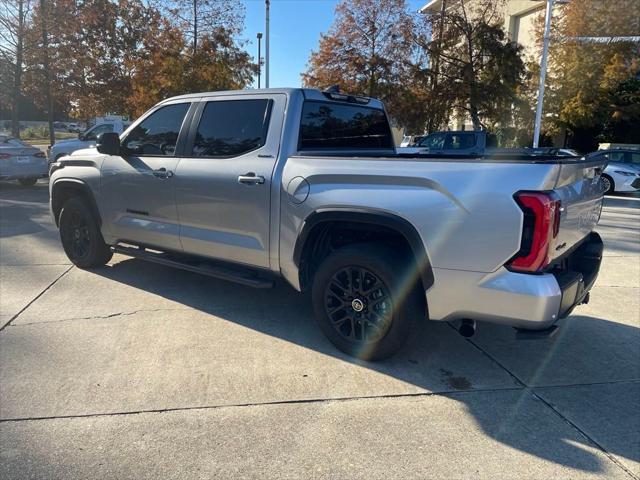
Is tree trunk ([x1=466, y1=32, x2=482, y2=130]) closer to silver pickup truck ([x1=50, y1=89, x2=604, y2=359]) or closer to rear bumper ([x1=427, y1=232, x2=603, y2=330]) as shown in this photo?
silver pickup truck ([x1=50, y1=89, x2=604, y2=359])

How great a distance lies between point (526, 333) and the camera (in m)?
3.17

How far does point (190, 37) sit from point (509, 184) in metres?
19.8

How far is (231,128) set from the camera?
4.48m

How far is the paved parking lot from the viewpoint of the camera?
2.68m

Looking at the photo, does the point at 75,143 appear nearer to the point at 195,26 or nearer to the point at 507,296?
the point at 195,26

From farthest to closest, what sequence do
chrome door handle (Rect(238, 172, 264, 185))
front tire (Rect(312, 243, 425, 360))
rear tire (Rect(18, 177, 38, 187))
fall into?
rear tire (Rect(18, 177, 38, 187)) < chrome door handle (Rect(238, 172, 264, 185)) < front tire (Rect(312, 243, 425, 360))

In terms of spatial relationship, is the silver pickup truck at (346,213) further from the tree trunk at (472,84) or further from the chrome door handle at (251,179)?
the tree trunk at (472,84)

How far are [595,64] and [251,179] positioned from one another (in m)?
24.2

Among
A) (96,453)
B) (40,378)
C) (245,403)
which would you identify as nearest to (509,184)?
(245,403)

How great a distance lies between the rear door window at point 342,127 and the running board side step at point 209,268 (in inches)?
46.3

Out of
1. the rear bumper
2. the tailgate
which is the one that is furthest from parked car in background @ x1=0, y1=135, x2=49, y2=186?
the tailgate

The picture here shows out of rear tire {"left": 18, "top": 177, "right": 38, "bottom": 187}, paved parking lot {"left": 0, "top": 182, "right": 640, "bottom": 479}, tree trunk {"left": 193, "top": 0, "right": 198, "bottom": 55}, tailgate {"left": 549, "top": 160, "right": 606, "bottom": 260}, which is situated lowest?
paved parking lot {"left": 0, "top": 182, "right": 640, "bottom": 479}

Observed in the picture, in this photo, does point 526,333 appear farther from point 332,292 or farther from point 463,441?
point 332,292

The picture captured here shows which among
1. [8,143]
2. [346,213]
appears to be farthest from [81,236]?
[8,143]
